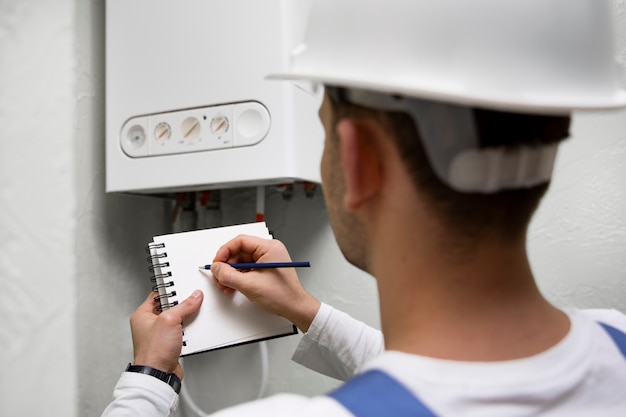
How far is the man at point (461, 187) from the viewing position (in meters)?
0.39

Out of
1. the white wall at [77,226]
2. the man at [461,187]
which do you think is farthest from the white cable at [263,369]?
the man at [461,187]

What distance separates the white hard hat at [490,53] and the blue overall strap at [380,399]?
20 cm

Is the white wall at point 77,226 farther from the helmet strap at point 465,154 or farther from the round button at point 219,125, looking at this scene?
the helmet strap at point 465,154

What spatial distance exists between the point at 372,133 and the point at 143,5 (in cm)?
71

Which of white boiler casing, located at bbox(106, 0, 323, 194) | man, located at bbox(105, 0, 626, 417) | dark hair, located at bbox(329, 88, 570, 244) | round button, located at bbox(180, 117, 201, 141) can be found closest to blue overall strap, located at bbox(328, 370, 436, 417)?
man, located at bbox(105, 0, 626, 417)

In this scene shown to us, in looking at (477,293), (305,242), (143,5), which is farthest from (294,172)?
(477,293)

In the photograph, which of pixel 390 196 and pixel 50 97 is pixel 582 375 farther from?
pixel 50 97

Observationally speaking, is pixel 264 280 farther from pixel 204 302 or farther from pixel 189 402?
pixel 189 402

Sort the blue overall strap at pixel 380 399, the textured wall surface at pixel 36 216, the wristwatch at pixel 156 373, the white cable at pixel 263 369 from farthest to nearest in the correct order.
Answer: the white cable at pixel 263 369, the textured wall surface at pixel 36 216, the wristwatch at pixel 156 373, the blue overall strap at pixel 380 399

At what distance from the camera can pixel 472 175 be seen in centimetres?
42

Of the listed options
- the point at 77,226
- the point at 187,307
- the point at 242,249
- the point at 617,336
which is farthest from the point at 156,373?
the point at 617,336

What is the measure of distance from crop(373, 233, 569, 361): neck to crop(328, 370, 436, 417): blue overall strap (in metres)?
0.06

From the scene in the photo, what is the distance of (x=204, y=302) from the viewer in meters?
0.75

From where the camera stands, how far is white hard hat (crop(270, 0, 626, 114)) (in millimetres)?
405
